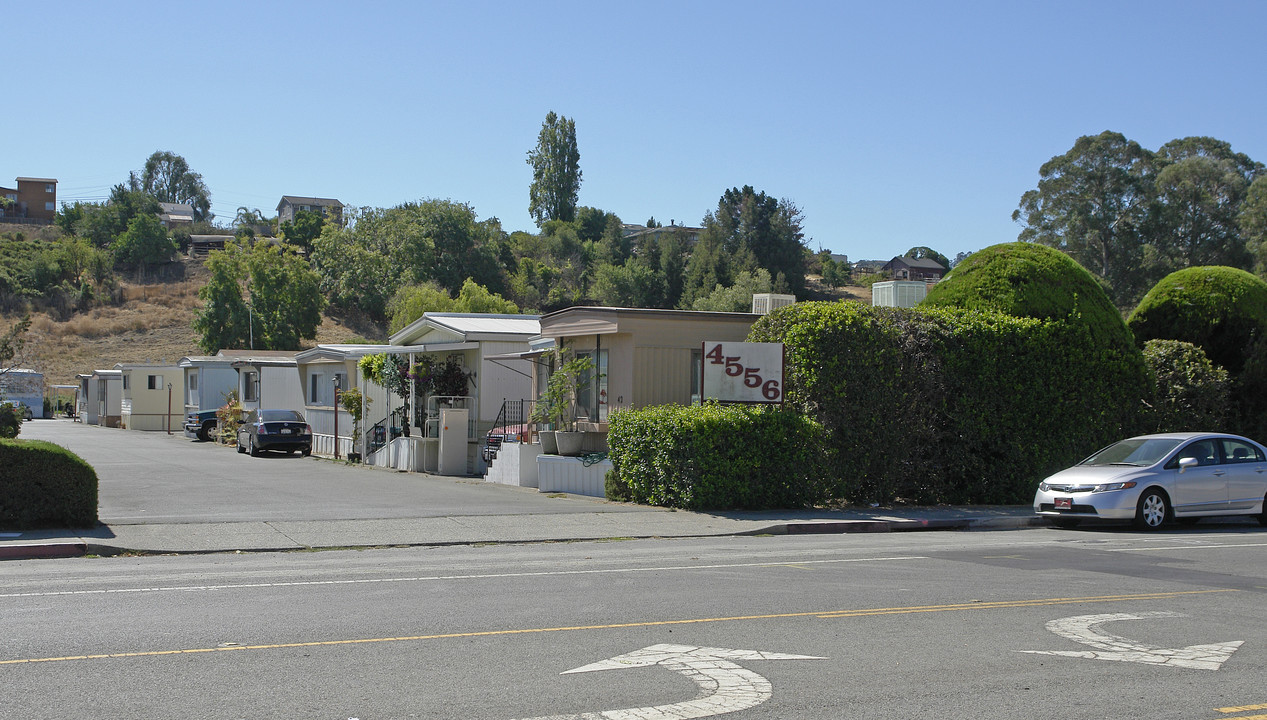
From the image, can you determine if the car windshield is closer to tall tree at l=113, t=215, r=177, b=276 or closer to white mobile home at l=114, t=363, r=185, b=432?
white mobile home at l=114, t=363, r=185, b=432

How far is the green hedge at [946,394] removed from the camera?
59.1 ft

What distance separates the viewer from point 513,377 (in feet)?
87.7

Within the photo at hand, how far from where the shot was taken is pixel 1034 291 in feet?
64.9

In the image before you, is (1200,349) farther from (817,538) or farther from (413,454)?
(413,454)

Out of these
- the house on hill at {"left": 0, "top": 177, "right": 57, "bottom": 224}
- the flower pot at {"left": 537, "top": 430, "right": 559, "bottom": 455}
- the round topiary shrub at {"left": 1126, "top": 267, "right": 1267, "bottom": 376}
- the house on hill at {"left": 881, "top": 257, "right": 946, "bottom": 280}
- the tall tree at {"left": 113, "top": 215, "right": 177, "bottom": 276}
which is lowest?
the flower pot at {"left": 537, "top": 430, "right": 559, "bottom": 455}

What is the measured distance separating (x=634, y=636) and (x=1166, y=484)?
1152 centimetres

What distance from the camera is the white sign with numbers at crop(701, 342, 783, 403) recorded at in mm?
17688

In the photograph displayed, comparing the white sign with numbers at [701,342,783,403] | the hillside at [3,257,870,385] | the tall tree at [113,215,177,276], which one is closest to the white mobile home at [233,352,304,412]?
the white sign with numbers at [701,342,783,403]

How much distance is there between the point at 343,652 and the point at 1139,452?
13.8 metres

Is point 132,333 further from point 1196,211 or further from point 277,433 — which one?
point 1196,211

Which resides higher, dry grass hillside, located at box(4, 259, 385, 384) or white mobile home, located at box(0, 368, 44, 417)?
dry grass hillside, located at box(4, 259, 385, 384)

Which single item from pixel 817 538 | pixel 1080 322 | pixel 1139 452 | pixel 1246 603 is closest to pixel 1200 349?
pixel 1080 322

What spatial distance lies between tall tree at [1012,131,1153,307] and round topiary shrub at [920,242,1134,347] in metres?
50.6

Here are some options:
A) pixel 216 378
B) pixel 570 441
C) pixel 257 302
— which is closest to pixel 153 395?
pixel 216 378
